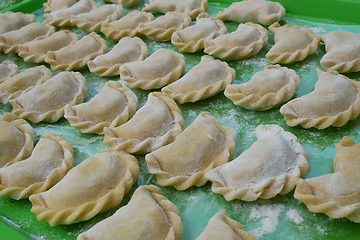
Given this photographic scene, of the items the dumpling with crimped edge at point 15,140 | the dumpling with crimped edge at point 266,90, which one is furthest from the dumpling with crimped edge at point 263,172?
the dumpling with crimped edge at point 15,140

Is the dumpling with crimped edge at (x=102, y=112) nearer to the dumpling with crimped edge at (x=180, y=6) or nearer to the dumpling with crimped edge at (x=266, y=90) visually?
the dumpling with crimped edge at (x=266, y=90)

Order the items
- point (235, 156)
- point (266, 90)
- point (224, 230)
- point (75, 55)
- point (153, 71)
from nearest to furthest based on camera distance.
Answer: point (224, 230), point (235, 156), point (266, 90), point (153, 71), point (75, 55)

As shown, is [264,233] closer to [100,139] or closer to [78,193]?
[78,193]

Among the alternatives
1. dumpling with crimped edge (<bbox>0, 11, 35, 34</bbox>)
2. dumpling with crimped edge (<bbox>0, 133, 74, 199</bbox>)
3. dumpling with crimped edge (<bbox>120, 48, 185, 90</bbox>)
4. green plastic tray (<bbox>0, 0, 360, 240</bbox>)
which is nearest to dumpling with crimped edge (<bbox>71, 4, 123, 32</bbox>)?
dumpling with crimped edge (<bbox>0, 11, 35, 34</bbox>)

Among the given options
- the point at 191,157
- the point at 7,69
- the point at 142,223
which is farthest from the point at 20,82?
the point at 142,223

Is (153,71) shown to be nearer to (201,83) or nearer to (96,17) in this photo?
(201,83)

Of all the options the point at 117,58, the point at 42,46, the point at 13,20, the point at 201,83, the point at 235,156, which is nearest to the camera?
the point at 235,156

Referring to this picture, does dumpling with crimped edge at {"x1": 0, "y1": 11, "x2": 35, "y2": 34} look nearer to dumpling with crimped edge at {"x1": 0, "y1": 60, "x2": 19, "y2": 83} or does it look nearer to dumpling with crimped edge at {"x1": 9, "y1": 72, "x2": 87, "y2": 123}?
dumpling with crimped edge at {"x1": 0, "y1": 60, "x2": 19, "y2": 83}
